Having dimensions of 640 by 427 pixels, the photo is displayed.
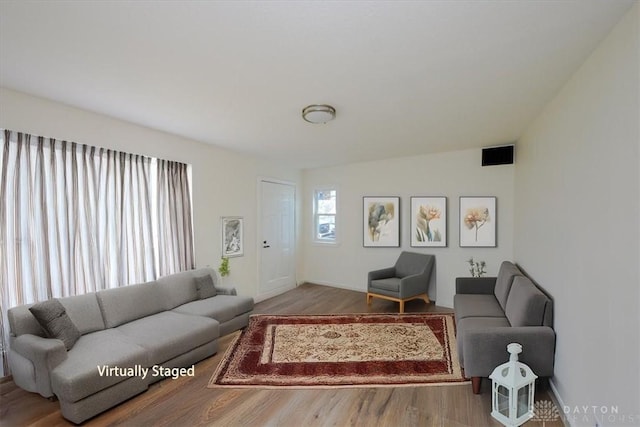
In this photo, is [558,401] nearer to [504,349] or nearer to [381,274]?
[504,349]

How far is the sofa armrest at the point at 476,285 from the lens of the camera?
4328 millimetres

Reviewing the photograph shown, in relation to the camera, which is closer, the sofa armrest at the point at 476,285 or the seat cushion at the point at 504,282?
the seat cushion at the point at 504,282

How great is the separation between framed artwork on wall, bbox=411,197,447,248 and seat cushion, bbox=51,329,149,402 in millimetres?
4375

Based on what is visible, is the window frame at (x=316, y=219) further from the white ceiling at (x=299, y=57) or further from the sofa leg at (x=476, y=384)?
the sofa leg at (x=476, y=384)

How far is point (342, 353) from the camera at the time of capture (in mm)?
3486

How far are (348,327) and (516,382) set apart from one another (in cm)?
268

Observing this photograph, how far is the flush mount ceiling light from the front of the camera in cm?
305

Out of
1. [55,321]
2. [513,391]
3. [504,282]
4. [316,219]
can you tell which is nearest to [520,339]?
[513,391]

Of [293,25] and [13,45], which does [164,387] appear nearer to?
[13,45]

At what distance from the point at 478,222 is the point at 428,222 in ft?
2.53

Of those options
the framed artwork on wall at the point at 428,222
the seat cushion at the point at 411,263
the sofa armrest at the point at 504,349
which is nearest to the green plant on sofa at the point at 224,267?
the seat cushion at the point at 411,263

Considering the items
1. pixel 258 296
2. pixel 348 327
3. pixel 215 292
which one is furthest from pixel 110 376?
pixel 258 296

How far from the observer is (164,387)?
2824 mm

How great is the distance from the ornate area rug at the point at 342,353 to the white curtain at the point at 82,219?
156 centimetres
